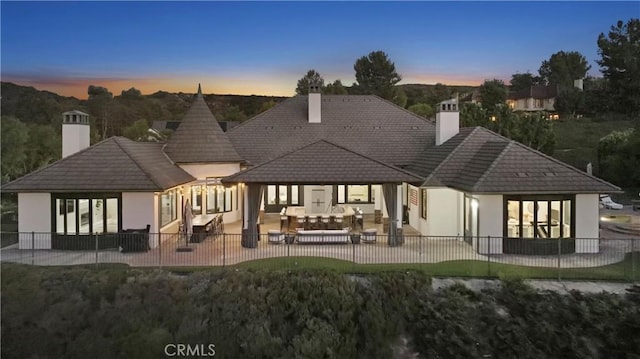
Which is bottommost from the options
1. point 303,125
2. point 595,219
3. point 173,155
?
point 595,219

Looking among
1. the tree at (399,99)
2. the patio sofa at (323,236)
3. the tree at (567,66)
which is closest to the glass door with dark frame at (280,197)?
the patio sofa at (323,236)

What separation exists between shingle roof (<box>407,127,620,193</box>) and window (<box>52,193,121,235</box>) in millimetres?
12483

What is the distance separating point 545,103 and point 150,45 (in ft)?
200

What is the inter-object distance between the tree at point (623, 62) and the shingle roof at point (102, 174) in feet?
172

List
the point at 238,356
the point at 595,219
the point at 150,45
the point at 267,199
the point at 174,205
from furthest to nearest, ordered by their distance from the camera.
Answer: the point at 150,45, the point at 267,199, the point at 174,205, the point at 595,219, the point at 238,356

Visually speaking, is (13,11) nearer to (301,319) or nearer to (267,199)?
(267,199)

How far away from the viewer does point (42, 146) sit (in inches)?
1800

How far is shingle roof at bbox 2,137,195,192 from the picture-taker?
18.1 meters

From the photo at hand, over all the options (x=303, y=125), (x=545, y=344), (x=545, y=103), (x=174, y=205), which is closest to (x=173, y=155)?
(x=174, y=205)

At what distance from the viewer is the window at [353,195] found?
2662 cm

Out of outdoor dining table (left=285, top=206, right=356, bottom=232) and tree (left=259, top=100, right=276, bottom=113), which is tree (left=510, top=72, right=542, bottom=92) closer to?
tree (left=259, top=100, right=276, bottom=113)

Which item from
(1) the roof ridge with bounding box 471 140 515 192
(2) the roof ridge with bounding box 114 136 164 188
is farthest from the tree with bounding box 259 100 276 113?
(1) the roof ridge with bounding box 471 140 515 192

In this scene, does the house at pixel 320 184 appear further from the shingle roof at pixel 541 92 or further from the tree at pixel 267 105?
the shingle roof at pixel 541 92

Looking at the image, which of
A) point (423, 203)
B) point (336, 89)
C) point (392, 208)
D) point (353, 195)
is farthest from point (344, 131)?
point (336, 89)
